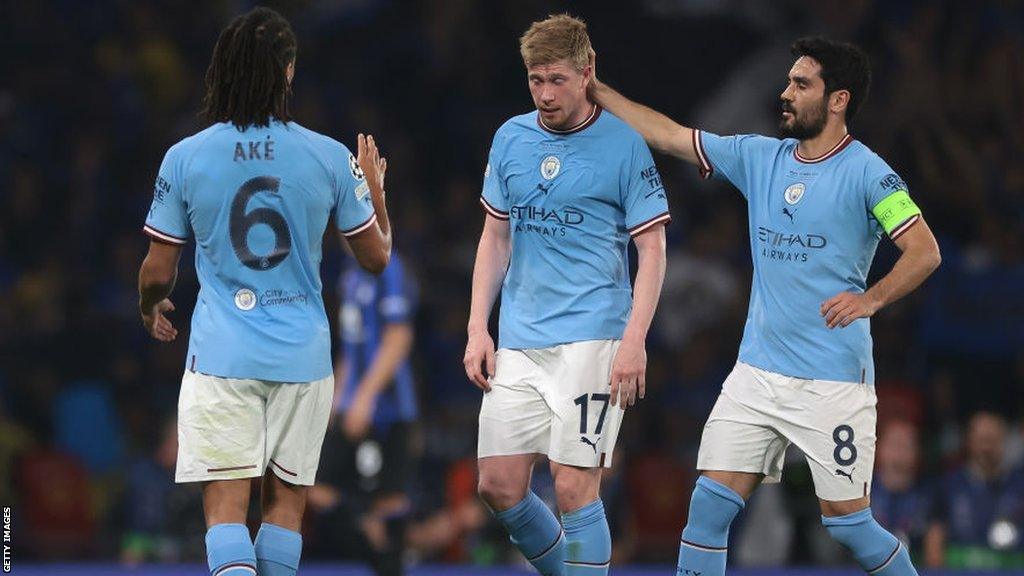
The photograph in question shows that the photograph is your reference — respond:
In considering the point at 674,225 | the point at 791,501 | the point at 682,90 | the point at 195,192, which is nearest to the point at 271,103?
the point at 195,192

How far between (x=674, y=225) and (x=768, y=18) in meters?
2.16

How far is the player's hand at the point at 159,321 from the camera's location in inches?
244

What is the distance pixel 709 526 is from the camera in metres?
6.48

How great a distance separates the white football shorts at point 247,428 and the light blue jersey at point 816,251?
1738 millimetres

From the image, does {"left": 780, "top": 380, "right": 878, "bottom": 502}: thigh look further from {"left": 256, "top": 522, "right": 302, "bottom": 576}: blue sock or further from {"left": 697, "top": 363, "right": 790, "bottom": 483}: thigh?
{"left": 256, "top": 522, "right": 302, "bottom": 576}: blue sock

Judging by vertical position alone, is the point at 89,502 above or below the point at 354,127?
below

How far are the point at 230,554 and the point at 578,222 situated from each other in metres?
1.80

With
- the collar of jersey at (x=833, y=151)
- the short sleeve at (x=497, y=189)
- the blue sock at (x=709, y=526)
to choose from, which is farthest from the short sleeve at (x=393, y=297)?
the collar of jersey at (x=833, y=151)

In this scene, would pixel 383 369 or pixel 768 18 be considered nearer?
pixel 383 369

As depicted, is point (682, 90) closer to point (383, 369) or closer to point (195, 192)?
point (383, 369)

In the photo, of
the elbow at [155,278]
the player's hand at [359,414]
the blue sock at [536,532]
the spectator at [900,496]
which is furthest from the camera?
the spectator at [900,496]

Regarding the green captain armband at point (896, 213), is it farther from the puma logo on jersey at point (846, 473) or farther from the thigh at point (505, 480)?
the thigh at point (505, 480)

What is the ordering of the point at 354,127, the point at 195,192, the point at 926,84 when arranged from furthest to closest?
the point at 354,127 → the point at 926,84 → the point at 195,192

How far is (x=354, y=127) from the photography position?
13.2 meters
